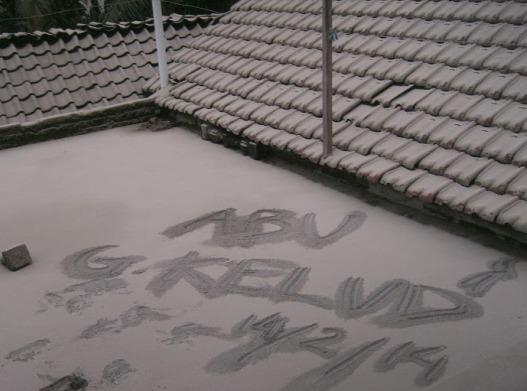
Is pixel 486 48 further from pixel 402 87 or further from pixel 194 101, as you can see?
pixel 194 101

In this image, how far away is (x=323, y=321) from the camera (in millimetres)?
3188

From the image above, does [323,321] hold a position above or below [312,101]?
below

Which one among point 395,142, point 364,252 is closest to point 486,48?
point 395,142

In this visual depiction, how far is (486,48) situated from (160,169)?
3213mm

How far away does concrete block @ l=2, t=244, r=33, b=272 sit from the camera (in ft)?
12.8

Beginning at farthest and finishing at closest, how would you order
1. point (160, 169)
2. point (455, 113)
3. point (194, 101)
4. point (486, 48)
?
point (194, 101)
point (160, 169)
point (486, 48)
point (455, 113)

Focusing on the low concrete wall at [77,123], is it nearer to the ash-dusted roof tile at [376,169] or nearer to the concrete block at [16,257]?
the concrete block at [16,257]

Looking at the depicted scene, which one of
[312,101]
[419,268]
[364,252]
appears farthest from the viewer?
[312,101]

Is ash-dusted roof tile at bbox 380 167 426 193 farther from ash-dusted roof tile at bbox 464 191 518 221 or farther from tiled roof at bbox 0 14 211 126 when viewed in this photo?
tiled roof at bbox 0 14 211 126

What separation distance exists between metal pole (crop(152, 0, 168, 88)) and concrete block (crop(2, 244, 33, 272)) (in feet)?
11.6

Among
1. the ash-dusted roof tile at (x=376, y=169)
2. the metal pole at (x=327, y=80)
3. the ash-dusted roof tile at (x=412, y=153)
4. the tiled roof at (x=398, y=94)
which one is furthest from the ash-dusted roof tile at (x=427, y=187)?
the metal pole at (x=327, y=80)

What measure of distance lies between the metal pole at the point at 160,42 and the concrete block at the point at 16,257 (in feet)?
11.6

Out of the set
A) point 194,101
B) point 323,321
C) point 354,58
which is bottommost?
point 323,321

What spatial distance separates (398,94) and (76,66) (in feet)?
14.7
